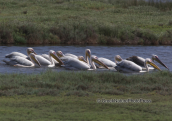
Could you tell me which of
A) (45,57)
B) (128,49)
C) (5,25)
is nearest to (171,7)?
(128,49)

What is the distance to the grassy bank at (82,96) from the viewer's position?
524 cm

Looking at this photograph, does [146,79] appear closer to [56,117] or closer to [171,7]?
[56,117]

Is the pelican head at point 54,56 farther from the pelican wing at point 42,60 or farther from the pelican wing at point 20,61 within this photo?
the pelican wing at point 20,61

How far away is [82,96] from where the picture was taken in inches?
262

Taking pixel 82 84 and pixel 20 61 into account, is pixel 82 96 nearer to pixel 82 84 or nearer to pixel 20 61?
pixel 82 84

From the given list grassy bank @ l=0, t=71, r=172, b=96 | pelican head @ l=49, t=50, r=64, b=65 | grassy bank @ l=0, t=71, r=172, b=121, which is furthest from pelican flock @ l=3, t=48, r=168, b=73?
grassy bank @ l=0, t=71, r=172, b=96

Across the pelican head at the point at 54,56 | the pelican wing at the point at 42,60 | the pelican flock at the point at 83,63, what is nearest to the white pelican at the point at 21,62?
the pelican flock at the point at 83,63

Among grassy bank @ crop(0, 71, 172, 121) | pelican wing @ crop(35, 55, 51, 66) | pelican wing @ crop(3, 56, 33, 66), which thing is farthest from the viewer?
pelican wing @ crop(35, 55, 51, 66)

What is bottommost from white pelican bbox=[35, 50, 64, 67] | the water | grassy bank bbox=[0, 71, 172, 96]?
the water

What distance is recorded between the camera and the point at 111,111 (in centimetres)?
555

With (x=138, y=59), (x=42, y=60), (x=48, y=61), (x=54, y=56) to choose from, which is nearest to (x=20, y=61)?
(x=42, y=60)

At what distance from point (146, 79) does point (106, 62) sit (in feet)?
12.9

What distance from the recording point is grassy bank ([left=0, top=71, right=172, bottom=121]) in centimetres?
524

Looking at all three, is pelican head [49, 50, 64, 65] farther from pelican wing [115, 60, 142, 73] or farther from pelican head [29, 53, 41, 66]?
pelican wing [115, 60, 142, 73]
